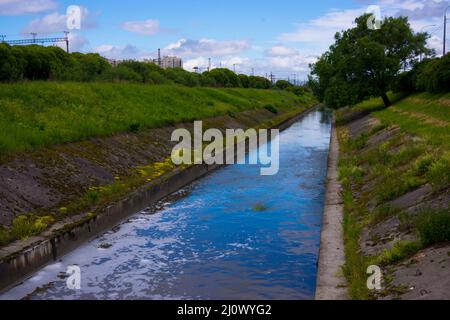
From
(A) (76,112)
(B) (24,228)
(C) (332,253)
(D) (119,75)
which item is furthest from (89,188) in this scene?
(D) (119,75)

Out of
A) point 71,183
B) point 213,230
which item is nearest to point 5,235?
point 71,183

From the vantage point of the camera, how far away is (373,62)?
47094 mm

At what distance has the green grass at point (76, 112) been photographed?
738 inches

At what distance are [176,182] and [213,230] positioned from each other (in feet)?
22.9

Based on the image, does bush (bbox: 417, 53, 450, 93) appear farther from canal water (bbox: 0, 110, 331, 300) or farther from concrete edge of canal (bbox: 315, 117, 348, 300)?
concrete edge of canal (bbox: 315, 117, 348, 300)

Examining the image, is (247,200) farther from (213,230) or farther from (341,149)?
(341,149)

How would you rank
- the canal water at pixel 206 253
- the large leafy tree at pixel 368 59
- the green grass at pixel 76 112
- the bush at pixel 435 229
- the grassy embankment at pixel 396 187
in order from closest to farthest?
the bush at pixel 435 229, the grassy embankment at pixel 396 187, the canal water at pixel 206 253, the green grass at pixel 76 112, the large leafy tree at pixel 368 59

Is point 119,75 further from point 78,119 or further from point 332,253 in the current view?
point 332,253

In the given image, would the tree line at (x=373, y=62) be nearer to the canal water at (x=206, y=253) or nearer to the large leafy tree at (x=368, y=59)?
the large leafy tree at (x=368, y=59)

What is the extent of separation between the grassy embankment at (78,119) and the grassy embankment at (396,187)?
789 centimetres

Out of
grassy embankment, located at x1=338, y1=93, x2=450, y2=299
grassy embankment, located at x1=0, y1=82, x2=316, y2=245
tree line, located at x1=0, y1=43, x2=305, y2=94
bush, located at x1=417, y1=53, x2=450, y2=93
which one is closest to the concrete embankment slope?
grassy embankment, located at x1=0, y1=82, x2=316, y2=245

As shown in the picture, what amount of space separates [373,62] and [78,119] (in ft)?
107

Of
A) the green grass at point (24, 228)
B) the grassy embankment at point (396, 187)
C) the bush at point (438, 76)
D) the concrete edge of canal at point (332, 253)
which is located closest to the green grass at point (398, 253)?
the grassy embankment at point (396, 187)
